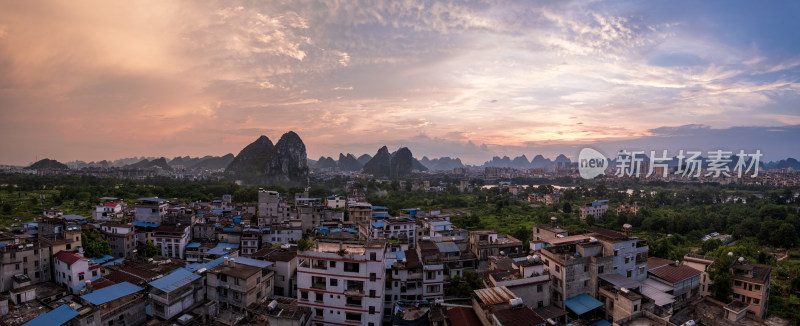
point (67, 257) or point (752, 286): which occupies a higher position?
point (67, 257)

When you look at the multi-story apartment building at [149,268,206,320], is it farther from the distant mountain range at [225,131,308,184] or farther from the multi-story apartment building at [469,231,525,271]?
the distant mountain range at [225,131,308,184]

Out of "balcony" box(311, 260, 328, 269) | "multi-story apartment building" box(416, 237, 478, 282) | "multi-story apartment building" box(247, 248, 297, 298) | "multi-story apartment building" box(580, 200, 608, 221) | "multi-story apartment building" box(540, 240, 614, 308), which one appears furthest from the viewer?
"multi-story apartment building" box(580, 200, 608, 221)

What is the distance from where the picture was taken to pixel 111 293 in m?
10.9

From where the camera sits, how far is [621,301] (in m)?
9.77

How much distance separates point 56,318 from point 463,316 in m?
10.6

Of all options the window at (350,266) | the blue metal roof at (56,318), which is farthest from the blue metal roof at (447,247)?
the blue metal roof at (56,318)

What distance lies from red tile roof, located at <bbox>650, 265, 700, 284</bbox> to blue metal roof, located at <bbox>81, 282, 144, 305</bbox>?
1725cm

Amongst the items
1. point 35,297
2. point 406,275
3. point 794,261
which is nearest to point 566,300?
point 406,275

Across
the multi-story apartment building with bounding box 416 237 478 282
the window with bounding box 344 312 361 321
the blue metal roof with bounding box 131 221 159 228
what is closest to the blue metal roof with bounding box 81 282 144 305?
the window with bounding box 344 312 361 321

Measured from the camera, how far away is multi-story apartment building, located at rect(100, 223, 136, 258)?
18.8 meters

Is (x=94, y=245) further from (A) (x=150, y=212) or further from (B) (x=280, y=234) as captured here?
(B) (x=280, y=234)

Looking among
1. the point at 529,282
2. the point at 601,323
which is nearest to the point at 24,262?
the point at 529,282

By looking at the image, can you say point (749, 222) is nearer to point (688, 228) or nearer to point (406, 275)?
point (688, 228)

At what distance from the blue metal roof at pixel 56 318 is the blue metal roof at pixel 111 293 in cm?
47
